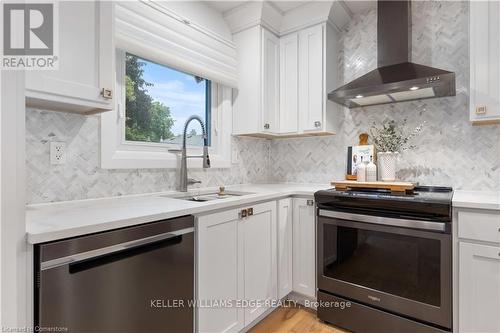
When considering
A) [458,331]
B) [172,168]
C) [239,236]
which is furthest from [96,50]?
[458,331]

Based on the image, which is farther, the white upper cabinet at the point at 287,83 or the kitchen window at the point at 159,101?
the white upper cabinet at the point at 287,83

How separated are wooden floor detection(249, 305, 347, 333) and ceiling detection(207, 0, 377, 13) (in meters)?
2.49

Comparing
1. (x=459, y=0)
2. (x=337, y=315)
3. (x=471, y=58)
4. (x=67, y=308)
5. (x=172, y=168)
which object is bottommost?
(x=337, y=315)

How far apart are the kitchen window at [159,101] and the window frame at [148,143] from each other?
4 centimetres

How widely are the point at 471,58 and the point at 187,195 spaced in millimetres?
2074

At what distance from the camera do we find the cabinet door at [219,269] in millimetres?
1479

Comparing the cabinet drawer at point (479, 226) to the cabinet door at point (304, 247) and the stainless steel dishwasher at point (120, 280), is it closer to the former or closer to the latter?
the cabinet door at point (304, 247)

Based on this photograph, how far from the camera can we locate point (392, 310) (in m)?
1.73

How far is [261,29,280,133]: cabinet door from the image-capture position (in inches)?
96.5

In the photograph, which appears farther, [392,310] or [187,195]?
[187,195]

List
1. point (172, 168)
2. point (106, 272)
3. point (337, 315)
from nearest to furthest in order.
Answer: point (106, 272), point (337, 315), point (172, 168)

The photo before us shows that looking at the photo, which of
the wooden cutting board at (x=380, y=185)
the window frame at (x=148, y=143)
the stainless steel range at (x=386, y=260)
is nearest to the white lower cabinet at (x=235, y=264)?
the stainless steel range at (x=386, y=260)

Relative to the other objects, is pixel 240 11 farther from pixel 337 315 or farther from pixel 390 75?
pixel 337 315

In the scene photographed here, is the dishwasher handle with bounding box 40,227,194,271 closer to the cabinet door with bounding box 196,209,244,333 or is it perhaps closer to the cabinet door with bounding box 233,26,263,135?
the cabinet door with bounding box 196,209,244,333
